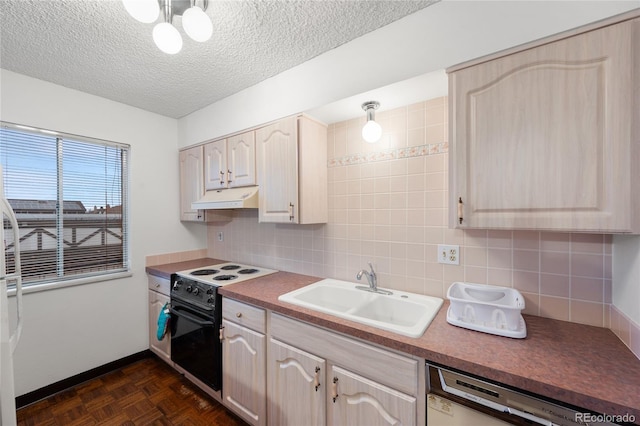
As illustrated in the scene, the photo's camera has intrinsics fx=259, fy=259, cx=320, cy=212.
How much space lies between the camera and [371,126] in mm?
1591

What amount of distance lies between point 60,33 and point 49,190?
1.23 meters

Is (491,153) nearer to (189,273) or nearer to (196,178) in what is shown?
(189,273)

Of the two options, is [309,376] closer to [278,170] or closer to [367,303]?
[367,303]

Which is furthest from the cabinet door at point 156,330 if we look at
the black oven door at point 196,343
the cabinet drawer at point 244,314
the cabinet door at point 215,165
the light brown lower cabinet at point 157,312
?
the cabinet door at point 215,165

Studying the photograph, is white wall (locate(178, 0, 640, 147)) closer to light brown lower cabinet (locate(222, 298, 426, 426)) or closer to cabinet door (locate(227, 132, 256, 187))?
cabinet door (locate(227, 132, 256, 187))

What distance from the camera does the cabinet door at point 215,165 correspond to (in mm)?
2312

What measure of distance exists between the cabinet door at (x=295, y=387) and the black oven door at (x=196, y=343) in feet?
1.70

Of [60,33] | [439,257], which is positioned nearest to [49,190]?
[60,33]

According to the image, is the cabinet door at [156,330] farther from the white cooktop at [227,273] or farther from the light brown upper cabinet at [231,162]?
the light brown upper cabinet at [231,162]

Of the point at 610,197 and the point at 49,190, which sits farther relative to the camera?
the point at 49,190

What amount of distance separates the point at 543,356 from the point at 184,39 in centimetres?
228

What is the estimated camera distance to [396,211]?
5.58 feet

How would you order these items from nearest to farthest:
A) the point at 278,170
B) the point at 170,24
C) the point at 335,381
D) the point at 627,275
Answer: the point at 627,275, the point at 170,24, the point at 335,381, the point at 278,170

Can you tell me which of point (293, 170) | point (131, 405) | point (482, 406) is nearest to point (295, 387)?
point (482, 406)
